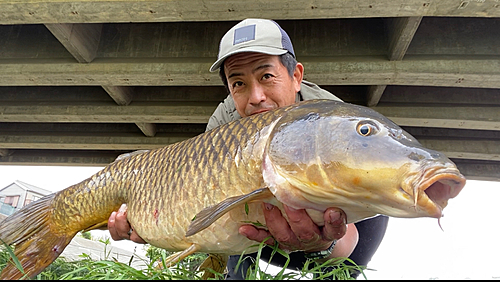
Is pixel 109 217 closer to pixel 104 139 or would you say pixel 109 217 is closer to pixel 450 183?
pixel 450 183

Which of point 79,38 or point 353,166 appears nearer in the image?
point 353,166

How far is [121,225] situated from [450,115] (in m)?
4.21

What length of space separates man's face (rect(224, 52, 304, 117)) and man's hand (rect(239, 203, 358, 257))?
2.47ft

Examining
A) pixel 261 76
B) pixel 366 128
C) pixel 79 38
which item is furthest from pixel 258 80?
pixel 79 38

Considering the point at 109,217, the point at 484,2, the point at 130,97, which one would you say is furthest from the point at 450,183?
the point at 130,97

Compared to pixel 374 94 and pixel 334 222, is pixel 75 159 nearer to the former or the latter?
pixel 374 94

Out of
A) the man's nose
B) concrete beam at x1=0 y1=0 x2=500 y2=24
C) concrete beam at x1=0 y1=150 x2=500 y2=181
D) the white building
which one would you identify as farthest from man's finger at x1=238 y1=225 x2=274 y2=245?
the white building

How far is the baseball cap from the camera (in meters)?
1.72

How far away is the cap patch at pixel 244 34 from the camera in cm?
175

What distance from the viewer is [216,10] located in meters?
2.77

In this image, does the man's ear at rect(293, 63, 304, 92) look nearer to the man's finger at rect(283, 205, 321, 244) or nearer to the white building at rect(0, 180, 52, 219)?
the man's finger at rect(283, 205, 321, 244)

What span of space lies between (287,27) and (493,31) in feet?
6.58

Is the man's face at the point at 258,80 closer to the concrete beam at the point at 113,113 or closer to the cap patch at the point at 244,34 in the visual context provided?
the cap patch at the point at 244,34

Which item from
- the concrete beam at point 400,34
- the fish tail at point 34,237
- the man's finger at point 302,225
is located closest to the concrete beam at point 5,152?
the fish tail at point 34,237
